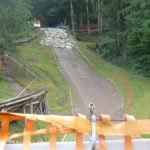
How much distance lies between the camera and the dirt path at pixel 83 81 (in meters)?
22.5

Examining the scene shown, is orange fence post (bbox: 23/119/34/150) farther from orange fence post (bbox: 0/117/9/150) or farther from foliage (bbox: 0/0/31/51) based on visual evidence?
foliage (bbox: 0/0/31/51)

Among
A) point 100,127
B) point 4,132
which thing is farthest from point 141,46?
point 100,127

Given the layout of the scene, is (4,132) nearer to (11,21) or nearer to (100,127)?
(100,127)

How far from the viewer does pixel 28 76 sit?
28.6 metres

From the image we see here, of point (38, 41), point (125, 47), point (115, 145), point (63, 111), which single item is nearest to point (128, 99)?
point (63, 111)

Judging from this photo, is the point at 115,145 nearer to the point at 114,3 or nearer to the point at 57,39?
the point at 114,3

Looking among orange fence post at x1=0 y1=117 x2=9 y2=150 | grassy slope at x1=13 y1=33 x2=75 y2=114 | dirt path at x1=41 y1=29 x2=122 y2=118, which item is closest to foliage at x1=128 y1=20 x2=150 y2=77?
dirt path at x1=41 y1=29 x2=122 y2=118

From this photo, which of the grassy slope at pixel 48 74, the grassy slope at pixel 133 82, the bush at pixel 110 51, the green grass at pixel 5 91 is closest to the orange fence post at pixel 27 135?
the grassy slope at pixel 133 82

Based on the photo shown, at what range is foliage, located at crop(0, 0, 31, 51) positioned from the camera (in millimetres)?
26422

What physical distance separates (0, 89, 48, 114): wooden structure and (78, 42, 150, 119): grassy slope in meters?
3.85

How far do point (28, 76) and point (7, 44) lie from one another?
Answer: 2673 mm

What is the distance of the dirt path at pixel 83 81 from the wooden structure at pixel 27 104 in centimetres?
281

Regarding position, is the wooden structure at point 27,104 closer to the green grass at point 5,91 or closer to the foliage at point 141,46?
the green grass at point 5,91

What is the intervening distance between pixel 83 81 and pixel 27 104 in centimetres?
1156
